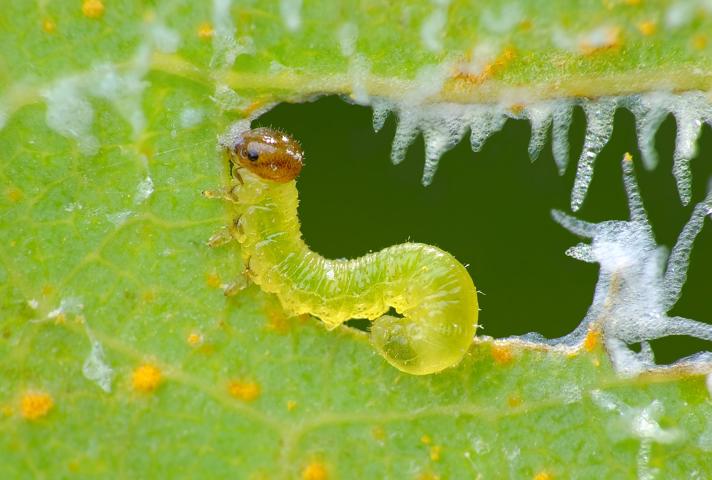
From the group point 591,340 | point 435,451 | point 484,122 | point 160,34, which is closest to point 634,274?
point 591,340

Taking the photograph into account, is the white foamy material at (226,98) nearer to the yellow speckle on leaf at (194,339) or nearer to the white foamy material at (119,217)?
the white foamy material at (119,217)

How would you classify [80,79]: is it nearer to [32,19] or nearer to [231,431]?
[32,19]

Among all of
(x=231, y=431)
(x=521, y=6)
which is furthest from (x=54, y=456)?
(x=521, y=6)

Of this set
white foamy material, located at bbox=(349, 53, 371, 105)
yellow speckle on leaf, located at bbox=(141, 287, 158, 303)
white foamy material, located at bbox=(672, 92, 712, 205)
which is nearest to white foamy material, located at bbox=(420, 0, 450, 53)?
white foamy material, located at bbox=(349, 53, 371, 105)

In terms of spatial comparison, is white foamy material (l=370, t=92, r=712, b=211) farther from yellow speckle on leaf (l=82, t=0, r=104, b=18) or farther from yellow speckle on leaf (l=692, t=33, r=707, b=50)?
yellow speckle on leaf (l=82, t=0, r=104, b=18)

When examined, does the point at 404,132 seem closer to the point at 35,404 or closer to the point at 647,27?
the point at 647,27

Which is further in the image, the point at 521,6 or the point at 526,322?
the point at 526,322
